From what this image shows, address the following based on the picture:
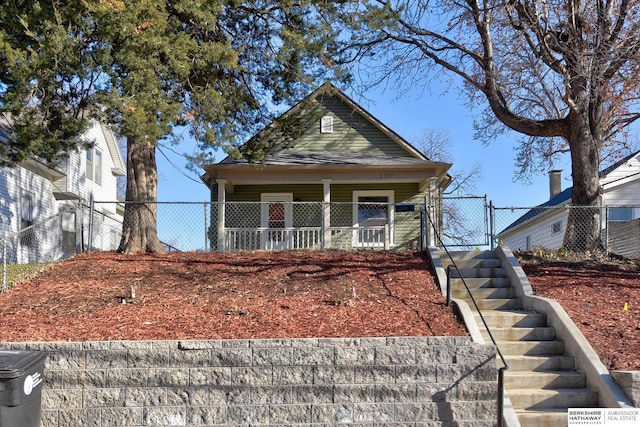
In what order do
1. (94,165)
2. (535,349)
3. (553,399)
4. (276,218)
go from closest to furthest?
1. (553,399)
2. (535,349)
3. (276,218)
4. (94,165)

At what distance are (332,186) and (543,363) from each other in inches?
451

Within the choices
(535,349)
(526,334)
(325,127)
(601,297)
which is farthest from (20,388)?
(325,127)

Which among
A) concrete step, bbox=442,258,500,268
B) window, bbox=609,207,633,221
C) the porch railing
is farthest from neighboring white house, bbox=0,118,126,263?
window, bbox=609,207,633,221

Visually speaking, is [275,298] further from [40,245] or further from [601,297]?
[40,245]

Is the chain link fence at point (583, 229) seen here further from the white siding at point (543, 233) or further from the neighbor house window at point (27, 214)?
the neighbor house window at point (27, 214)

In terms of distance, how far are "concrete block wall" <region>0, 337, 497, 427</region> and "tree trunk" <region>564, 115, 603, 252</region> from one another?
6.97 meters

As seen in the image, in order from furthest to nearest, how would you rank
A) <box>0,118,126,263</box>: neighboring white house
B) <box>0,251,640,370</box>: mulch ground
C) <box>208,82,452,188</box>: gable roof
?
1. <box>0,118,126,263</box>: neighboring white house
2. <box>208,82,452,188</box>: gable roof
3. <box>0,251,640,370</box>: mulch ground

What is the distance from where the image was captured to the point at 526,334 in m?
7.36

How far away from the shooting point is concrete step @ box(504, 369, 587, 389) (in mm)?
6477

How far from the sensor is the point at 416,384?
237 inches

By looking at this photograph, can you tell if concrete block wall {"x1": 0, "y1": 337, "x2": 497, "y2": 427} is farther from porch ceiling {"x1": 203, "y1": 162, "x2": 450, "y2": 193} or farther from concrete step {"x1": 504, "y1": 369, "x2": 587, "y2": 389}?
porch ceiling {"x1": 203, "y1": 162, "x2": 450, "y2": 193}

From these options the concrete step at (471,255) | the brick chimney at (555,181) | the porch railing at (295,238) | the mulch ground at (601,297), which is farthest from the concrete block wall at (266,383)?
the brick chimney at (555,181)

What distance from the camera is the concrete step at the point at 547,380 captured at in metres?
6.48

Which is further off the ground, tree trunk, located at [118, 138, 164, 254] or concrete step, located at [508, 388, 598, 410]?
tree trunk, located at [118, 138, 164, 254]
